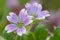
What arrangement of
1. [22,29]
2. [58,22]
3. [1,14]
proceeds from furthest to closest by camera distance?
[1,14] → [58,22] → [22,29]

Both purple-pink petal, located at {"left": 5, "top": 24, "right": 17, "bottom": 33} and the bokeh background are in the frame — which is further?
the bokeh background

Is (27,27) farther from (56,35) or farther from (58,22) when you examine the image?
(58,22)

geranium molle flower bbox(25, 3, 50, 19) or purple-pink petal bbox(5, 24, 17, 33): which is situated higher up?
geranium molle flower bbox(25, 3, 50, 19)

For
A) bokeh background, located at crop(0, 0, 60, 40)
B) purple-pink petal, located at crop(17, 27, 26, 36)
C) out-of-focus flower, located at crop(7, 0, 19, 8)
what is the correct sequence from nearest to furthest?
1. purple-pink petal, located at crop(17, 27, 26, 36)
2. bokeh background, located at crop(0, 0, 60, 40)
3. out-of-focus flower, located at crop(7, 0, 19, 8)

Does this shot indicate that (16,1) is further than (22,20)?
Yes

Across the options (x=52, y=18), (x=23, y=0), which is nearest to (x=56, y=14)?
(x=52, y=18)

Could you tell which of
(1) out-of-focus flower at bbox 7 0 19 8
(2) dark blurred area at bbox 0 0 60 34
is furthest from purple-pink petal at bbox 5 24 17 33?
(1) out-of-focus flower at bbox 7 0 19 8

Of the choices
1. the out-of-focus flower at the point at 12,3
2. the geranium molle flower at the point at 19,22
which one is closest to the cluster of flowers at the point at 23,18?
the geranium molle flower at the point at 19,22

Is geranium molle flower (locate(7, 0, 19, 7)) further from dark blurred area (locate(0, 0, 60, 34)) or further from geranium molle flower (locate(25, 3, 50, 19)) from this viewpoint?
geranium molle flower (locate(25, 3, 50, 19))

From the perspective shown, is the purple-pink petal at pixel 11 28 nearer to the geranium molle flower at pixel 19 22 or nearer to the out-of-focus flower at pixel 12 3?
the geranium molle flower at pixel 19 22
